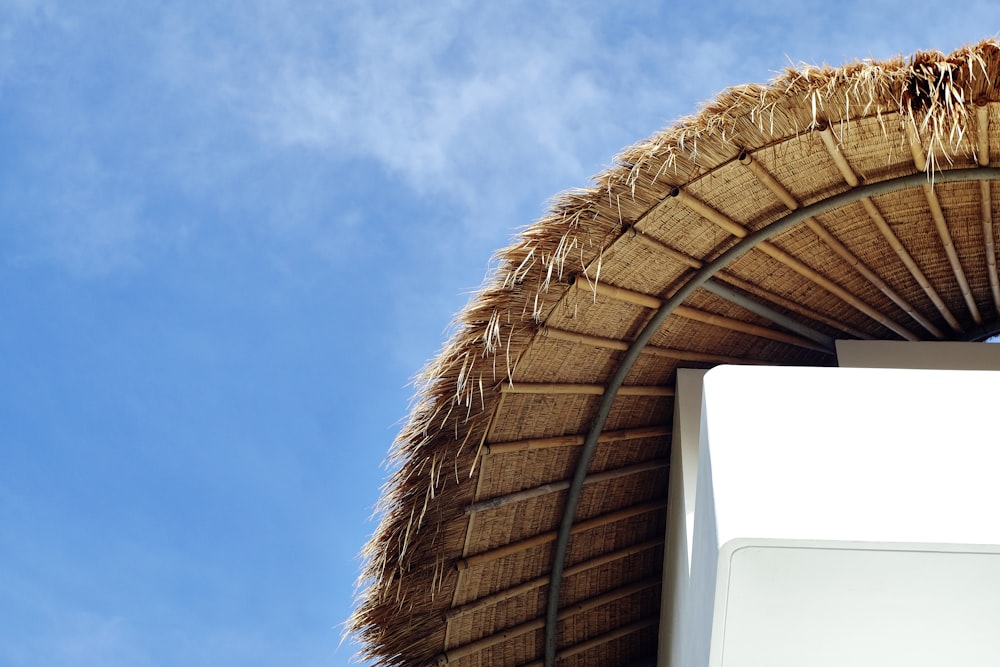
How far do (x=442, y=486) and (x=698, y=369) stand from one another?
1313 millimetres

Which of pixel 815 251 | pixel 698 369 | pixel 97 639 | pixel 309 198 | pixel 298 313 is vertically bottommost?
A: pixel 97 639

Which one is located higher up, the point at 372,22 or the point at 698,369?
the point at 372,22

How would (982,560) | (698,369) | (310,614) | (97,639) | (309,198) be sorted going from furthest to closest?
(310,614)
(309,198)
(97,639)
(698,369)
(982,560)

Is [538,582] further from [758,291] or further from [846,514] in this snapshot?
[846,514]

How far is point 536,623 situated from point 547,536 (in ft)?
1.64

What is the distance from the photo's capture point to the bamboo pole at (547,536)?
5043 millimetres

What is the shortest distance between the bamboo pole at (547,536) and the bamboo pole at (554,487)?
0.69 ft

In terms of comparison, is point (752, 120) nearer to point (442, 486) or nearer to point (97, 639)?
point (442, 486)

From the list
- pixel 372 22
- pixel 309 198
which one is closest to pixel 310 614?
pixel 309 198

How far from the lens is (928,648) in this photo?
3092 millimetres

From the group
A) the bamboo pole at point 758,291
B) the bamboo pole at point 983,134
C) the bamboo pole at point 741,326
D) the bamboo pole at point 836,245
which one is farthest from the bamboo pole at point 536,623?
the bamboo pole at point 983,134

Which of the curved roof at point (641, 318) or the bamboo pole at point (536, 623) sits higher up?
the curved roof at point (641, 318)

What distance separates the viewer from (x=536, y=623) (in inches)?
217

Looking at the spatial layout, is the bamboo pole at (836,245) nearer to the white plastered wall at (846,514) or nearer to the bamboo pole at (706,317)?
the bamboo pole at (706,317)
